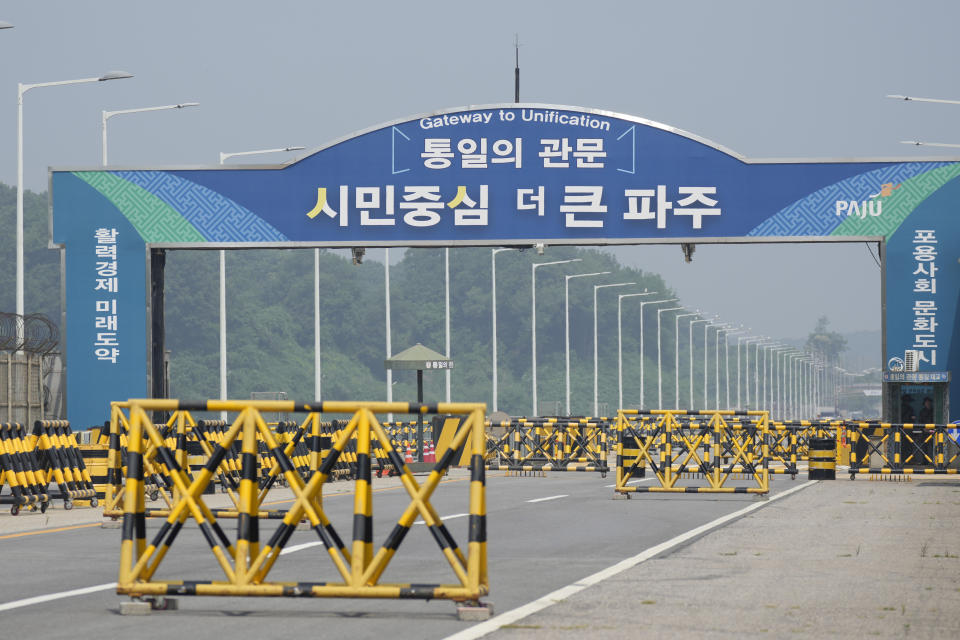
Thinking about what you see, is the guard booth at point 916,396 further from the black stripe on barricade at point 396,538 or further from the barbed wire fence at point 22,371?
the black stripe on barricade at point 396,538

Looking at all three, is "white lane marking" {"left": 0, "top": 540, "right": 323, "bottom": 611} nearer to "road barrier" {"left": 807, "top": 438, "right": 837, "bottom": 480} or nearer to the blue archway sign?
the blue archway sign

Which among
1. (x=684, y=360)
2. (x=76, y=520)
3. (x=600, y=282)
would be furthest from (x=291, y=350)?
(x=76, y=520)

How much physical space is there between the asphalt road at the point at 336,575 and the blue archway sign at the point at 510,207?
29.5ft

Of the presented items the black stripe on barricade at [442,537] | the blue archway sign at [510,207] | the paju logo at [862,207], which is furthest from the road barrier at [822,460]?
the black stripe on barricade at [442,537]

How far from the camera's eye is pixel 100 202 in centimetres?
3234

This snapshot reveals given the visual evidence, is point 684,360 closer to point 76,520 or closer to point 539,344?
point 539,344

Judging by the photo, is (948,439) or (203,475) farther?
(948,439)

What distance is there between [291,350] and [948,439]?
273ft

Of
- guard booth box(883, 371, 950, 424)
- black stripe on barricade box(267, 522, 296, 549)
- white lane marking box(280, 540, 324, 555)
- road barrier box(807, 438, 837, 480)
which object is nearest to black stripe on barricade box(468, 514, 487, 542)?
black stripe on barricade box(267, 522, 296, 549)

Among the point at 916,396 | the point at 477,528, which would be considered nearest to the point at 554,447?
the point at 916,396

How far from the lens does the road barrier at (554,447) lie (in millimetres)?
35031

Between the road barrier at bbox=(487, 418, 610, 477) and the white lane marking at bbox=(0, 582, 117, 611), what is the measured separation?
22495 mm

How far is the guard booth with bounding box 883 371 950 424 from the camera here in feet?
105

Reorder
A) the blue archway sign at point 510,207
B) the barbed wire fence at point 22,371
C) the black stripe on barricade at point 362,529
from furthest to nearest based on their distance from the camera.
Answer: the blue archway sign at point 510,207, the barbed wire fence at point 22,371, the black stripe on barricade at point 362,529
